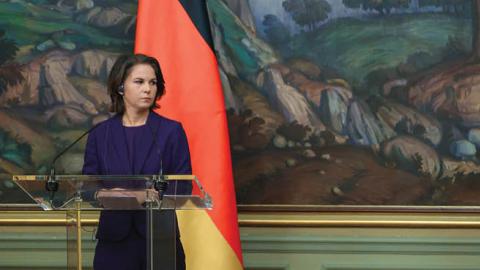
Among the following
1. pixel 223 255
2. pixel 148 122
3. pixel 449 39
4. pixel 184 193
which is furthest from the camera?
pixel 449 39

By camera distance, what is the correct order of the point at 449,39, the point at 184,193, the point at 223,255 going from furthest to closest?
the point at 449,39 < the point at 223,255 < the point at 184,193

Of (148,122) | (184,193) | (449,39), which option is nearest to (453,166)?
(449,39)

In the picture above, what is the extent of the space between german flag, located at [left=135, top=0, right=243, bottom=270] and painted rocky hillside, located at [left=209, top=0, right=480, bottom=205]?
1.56ft

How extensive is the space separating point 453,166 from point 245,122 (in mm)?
1283

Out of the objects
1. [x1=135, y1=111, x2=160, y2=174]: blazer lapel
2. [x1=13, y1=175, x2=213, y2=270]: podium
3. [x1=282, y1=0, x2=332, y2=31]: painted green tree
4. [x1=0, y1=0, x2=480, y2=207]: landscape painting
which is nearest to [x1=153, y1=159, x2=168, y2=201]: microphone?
[x1=13, y1=175, x2=213, y2=270]: podium

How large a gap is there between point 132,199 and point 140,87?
1127 millimetres

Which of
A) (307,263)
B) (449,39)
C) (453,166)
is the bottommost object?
(307,263)

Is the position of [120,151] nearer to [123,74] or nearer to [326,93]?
[123,74]

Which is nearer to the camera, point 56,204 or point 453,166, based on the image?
point 56,204

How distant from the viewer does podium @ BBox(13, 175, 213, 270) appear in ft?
11.5

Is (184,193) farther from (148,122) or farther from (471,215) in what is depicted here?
(471,215)

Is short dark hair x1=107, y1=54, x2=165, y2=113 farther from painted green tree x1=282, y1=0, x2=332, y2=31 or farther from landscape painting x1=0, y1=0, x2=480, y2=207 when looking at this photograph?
painted green tree x1=282, y1=0, x2=332, y2=31

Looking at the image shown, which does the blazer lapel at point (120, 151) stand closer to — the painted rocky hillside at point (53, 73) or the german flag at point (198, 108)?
the german flag at point (198, 108)

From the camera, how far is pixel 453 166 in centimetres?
561
